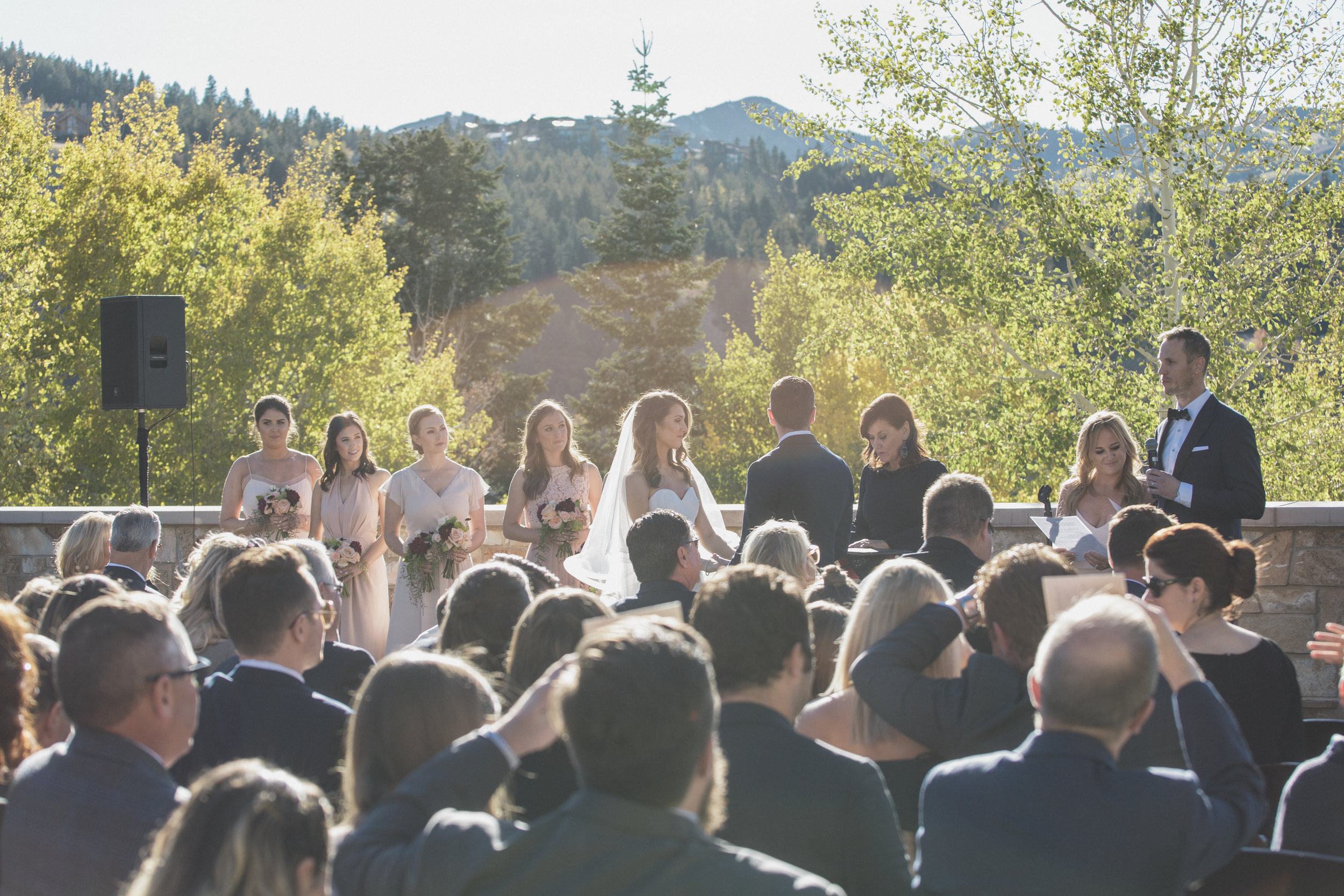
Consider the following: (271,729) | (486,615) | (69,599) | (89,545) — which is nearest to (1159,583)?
(486,615)

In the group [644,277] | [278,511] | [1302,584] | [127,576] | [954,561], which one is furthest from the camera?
[644,277]

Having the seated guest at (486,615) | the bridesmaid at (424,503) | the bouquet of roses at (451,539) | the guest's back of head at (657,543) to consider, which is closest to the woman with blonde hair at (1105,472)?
the guest's back of head at (657,543)

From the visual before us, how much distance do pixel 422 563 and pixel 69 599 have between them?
2784mm

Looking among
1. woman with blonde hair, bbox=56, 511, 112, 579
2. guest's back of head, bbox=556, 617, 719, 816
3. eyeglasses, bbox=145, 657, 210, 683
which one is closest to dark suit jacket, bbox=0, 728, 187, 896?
eyeglasses, bbox=145, 657, 210, 683

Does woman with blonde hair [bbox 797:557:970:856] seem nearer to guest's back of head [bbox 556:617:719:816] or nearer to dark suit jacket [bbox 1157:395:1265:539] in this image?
guest's back of head [bbox 556:617:719:816]

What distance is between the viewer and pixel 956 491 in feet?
12.0

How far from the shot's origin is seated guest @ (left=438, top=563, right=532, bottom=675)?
264 centimetres

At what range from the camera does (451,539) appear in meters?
5.76

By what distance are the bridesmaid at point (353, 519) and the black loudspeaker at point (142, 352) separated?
302cm

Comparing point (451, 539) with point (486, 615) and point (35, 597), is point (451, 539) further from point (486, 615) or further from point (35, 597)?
point (486, 615)

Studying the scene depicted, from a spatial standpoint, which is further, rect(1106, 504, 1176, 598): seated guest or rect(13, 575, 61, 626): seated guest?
rect(13, 575, 61, 626): seated guest

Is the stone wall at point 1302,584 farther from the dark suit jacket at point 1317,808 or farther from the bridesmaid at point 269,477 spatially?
the bridesmaid at point 269,477

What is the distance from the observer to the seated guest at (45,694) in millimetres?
2439

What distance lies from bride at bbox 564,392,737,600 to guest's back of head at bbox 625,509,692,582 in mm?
1751
